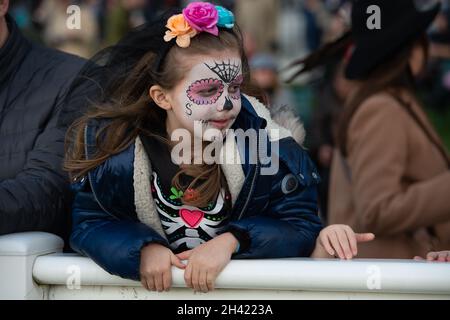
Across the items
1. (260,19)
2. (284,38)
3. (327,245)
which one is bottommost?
(327,245)

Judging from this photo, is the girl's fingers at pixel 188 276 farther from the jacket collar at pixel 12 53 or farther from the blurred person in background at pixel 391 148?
the blurred person in background at pixel 391 148

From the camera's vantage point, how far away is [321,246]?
2.75 meters

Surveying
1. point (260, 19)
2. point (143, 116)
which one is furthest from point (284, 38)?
point (143, 116)

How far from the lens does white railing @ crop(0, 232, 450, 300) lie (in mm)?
2418

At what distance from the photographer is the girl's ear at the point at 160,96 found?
2887mm

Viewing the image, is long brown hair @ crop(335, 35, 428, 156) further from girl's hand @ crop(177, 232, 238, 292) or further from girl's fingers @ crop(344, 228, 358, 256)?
girl's hand @ crop(177, 232, 238, 292)

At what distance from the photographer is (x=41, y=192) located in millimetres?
2941

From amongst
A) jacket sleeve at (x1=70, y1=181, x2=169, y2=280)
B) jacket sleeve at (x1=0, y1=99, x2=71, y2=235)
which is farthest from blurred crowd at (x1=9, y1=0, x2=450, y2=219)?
jacket sleeve at (x1=70, y1=181, x2=169, y2=280)

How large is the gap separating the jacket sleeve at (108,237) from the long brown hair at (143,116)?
10 centimetres

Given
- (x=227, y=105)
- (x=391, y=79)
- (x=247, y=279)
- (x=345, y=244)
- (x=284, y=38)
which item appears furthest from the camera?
(x=284, y=38)

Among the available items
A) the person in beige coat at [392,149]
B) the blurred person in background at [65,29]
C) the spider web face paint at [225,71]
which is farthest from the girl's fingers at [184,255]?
the blurred person in background at [65,29]

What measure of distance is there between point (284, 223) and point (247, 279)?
11.7 inches

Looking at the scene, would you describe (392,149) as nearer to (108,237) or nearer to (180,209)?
(180,209)
